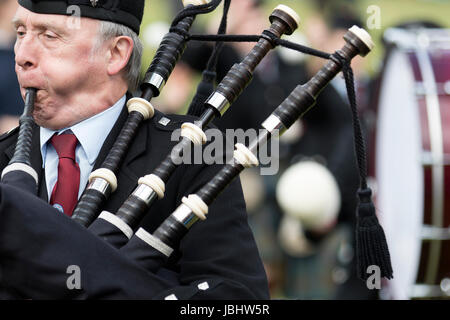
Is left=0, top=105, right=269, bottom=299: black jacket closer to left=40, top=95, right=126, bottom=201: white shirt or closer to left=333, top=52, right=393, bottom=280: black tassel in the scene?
left=40, top=95, right=126, bottom=201: white shirt

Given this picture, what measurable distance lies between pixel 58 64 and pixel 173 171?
526mm

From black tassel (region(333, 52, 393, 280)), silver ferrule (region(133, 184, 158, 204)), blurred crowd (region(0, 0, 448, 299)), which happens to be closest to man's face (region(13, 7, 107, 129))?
silver ferrule (region(133, 184, 158, 204))

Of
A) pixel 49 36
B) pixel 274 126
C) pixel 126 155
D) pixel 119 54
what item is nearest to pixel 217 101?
pixel 274 126


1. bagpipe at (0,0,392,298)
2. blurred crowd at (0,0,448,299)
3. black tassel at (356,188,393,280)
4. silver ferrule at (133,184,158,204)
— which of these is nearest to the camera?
bagpipe at (0,0,392,298)

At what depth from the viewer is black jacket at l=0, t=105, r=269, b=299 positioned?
208 centimetres

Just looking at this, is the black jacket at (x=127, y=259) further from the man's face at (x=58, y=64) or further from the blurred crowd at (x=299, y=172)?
the blurred crowd at (x=299, y=172)

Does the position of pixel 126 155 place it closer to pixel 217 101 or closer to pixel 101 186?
pixel 101 186

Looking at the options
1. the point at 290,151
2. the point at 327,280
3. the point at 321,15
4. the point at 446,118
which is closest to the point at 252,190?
the point at 290,151

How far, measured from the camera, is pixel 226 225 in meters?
2.54

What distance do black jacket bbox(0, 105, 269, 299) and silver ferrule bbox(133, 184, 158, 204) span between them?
17 cm

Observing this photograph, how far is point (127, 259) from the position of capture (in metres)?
2.20

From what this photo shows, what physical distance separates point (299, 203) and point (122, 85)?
11.6 feet
